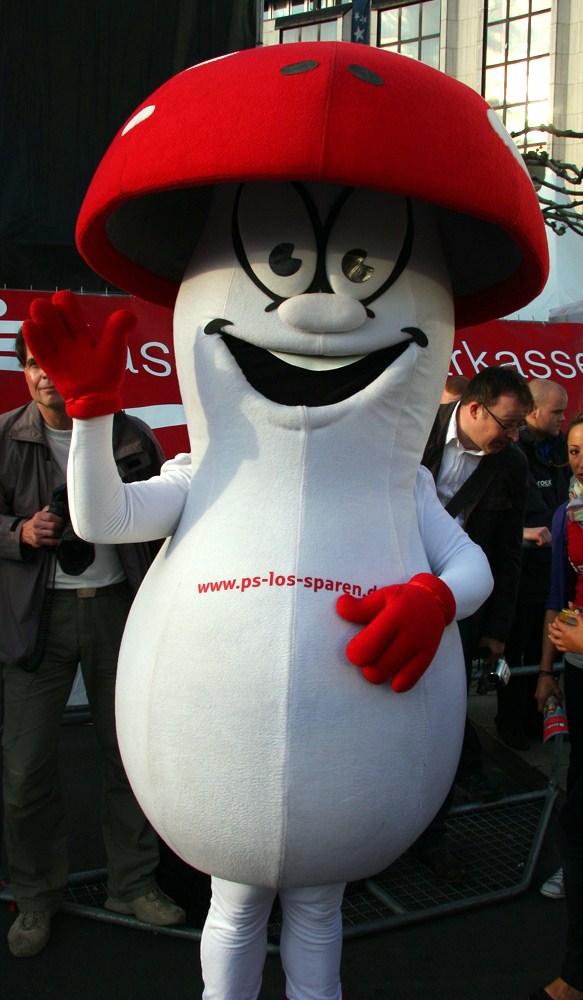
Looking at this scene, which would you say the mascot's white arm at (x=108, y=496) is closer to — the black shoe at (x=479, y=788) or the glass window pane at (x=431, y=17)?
the black shoe at (x=479, y=788)

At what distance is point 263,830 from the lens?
1838 millimetres

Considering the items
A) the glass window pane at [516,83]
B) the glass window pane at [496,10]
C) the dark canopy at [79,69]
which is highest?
the glass window pane at [496,10]

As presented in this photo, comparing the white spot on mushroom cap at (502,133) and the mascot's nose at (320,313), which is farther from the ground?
the white spot on mushroom cap at (502,133)

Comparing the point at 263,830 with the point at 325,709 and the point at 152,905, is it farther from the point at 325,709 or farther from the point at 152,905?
the point at 152,905

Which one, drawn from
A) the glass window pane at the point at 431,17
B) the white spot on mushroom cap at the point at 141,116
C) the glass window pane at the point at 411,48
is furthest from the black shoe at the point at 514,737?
the glass window pane at the point at 431,17

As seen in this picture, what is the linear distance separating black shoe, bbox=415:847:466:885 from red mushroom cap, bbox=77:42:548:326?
236cm

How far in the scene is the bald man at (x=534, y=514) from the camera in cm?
469

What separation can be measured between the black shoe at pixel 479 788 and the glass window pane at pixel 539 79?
910 inches

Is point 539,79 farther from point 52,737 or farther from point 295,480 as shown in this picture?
point 295,480

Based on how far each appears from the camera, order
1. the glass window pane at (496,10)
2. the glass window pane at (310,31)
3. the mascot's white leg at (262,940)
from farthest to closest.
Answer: the glass window pane at (310,31), the glass window pane at (496,10), the mascot's white leg at (262,940)

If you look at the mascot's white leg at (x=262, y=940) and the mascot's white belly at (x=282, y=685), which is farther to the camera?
the mascot's white leg at (x=262, y=940)

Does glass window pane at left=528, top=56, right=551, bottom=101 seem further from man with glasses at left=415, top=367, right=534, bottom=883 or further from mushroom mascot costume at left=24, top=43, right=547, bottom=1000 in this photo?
mushroom mascot costume at left=24, top=43, right=547, bottom=1000

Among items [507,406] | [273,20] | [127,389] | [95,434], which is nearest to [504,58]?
[273,20]

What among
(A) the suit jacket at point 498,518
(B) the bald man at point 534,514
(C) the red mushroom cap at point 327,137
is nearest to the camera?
(C) the red mushroom cap at point 327,137
